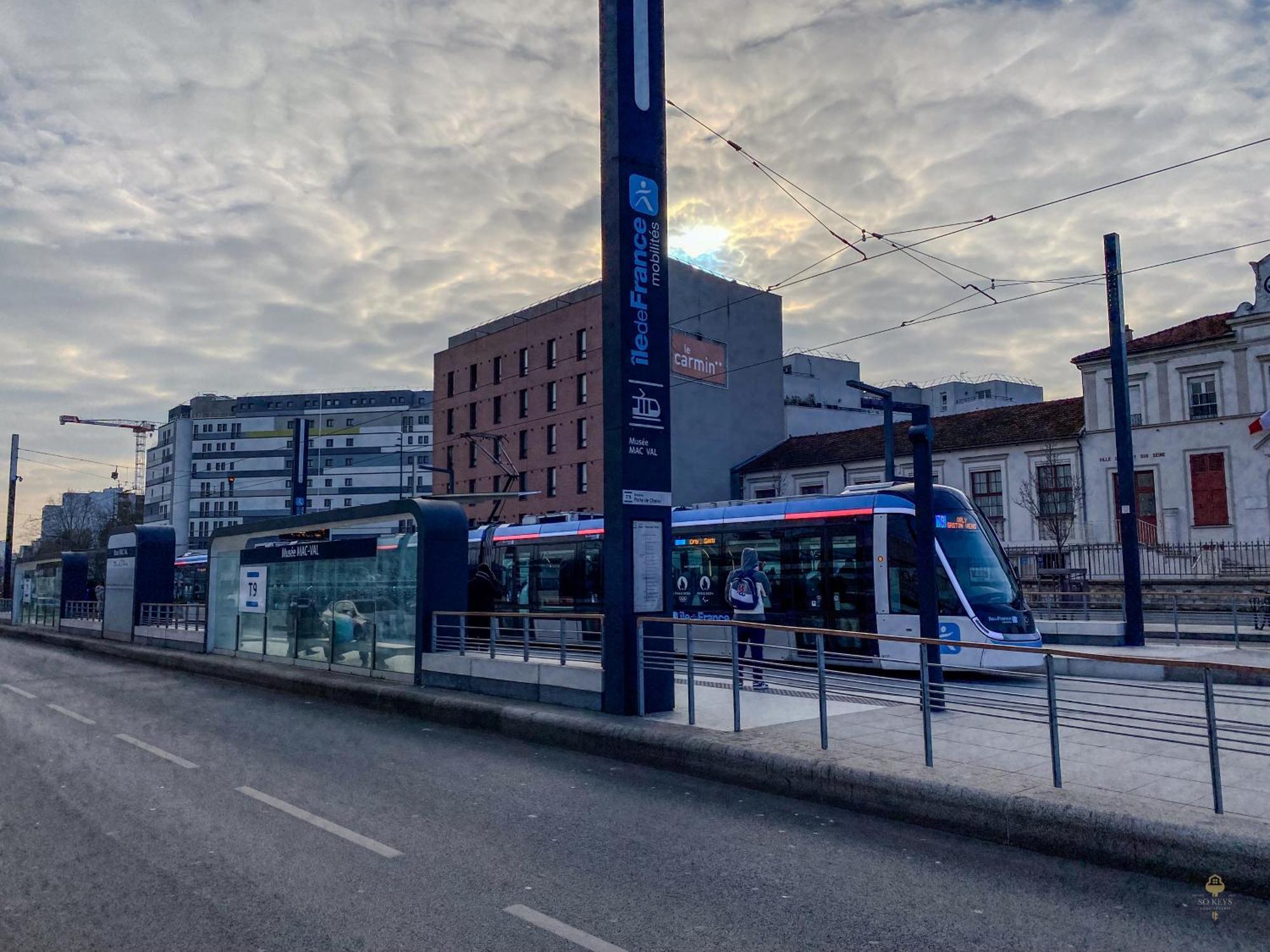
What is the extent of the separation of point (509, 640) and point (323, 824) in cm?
603

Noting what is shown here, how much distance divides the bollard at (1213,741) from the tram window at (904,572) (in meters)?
8.55

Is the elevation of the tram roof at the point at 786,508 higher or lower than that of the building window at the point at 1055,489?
lower

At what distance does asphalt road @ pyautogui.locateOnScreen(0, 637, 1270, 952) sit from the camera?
483 centimetres

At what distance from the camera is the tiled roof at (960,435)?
142 feet

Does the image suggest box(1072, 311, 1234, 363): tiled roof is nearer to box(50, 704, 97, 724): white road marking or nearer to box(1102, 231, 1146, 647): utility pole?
box(1102, 231, 1146, 647): utility pole

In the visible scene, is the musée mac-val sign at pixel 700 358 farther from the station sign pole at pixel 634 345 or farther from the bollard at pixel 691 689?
the bollard at pixel 691 689

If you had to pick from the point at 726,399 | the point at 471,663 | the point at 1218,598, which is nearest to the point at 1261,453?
the point at 1218,598

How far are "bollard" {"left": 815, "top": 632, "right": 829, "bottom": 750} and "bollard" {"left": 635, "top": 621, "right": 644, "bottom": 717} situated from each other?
222cm

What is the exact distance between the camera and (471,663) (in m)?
13.1

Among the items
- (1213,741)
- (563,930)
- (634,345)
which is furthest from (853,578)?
(563,930)

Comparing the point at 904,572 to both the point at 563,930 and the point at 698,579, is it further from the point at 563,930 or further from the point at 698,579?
the point at 563,930

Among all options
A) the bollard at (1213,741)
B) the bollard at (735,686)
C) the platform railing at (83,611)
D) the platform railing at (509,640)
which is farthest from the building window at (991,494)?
the bollard at (1213,741)

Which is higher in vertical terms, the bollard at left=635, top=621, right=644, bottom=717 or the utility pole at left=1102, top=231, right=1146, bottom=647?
the utility pole at left=1102, top=231, right=1146, bottom=647

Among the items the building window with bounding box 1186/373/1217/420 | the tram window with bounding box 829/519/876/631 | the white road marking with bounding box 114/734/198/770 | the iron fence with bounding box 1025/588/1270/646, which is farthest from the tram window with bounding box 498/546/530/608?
the building window with bounding box 1186/373/1217/420
